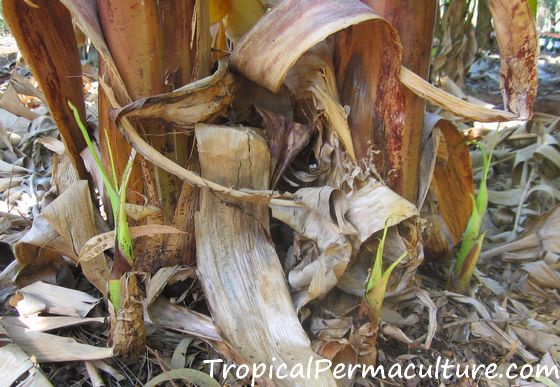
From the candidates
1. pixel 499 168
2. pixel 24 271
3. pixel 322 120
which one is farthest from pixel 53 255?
pixel 499 168

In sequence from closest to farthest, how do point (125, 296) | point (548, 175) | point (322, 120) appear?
1. point (125, 296)
2. point (322, 120)
3. point (548, 175)

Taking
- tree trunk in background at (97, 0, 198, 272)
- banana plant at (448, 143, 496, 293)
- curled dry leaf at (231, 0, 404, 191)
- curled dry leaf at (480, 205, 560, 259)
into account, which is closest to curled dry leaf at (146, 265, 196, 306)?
tree trunk in background at (97, 0, 198, 272)

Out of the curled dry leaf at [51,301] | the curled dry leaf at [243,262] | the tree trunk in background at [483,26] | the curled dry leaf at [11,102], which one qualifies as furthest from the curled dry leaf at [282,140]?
the tree trunk in background at [483,26]

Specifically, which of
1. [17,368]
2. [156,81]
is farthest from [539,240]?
[17,368]

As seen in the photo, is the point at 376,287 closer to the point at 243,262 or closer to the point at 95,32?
the point at 243,262

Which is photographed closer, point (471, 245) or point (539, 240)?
point (471, 245)

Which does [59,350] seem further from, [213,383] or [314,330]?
[314,330]
